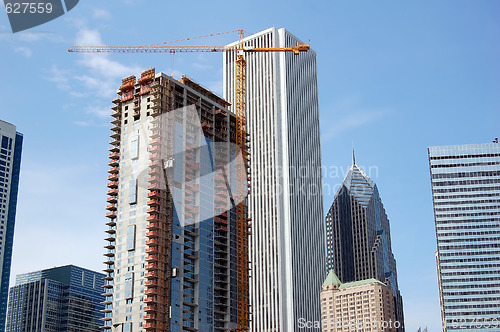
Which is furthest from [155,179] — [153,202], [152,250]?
[152,250]

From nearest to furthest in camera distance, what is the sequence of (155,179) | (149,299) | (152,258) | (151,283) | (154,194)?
(149,299)
(151,283)
(152,258)
(154,194)
(155,179)

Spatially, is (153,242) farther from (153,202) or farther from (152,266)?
(153,202)

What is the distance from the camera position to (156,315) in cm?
18025

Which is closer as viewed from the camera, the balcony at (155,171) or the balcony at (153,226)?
the balcony at (153,226)

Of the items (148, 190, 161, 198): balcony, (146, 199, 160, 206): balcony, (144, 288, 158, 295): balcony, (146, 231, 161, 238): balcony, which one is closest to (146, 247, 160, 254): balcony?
(146, 231, 161, 238): balcony

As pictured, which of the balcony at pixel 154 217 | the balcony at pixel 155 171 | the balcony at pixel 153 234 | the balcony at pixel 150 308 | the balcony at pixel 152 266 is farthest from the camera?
the balcony at pixel 155 171

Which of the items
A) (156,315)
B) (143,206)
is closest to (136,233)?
(143,206)

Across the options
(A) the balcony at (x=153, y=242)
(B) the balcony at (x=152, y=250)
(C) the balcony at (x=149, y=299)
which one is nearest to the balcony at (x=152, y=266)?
(B) the balcony at (x=152, y=250)

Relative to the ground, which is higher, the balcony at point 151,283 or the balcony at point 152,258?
the balcony at point 152,258

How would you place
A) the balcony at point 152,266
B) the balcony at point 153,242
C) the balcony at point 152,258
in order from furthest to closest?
the balcony at point 153,242, the balcony at point 152,258, the balcony at point 152,266

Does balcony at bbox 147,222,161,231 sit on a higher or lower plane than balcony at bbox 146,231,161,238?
higher

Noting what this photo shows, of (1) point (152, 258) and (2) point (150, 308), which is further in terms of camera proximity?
(1) point (152, 258)

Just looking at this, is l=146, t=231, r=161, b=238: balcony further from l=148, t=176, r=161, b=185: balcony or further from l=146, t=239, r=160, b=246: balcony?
l=148, t=176, r=161, b=185: balcony

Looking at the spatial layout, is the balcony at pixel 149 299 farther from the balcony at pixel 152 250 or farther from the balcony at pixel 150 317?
the balcony at pixel 152 250
